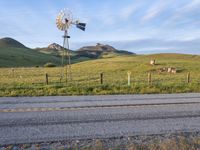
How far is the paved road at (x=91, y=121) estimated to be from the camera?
27.1ft

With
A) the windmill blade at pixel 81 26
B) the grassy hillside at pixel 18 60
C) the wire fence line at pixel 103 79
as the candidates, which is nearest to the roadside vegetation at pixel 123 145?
the wire fence line at pixel 103 79

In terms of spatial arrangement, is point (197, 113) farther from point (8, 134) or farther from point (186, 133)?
point (8, 134)

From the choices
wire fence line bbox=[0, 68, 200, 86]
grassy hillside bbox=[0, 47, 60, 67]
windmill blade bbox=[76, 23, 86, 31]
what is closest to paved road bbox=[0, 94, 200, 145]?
wire fence line bbox=[0, 68, 200, 86]

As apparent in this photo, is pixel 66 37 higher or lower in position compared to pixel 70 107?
higher

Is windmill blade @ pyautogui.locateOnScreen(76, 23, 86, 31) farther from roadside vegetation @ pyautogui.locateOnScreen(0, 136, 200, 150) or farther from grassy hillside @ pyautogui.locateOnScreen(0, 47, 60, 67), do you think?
grassy hillside @ pyautogui.locateOnScreen(0, 47, 60, 67)

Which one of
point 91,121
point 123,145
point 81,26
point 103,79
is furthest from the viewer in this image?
point 103,79

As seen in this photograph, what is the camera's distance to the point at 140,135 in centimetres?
832

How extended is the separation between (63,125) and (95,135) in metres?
1.34

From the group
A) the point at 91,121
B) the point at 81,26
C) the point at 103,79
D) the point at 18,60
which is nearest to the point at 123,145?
the point at 91,121

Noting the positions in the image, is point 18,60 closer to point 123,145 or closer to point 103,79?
point 103,79

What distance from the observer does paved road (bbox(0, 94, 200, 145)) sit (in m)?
8.26

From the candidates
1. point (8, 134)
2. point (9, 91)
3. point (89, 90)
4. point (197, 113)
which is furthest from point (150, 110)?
point (9, 91)

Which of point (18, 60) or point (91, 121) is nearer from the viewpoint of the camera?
point (91, 121)

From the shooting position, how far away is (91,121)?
9.83 metres
